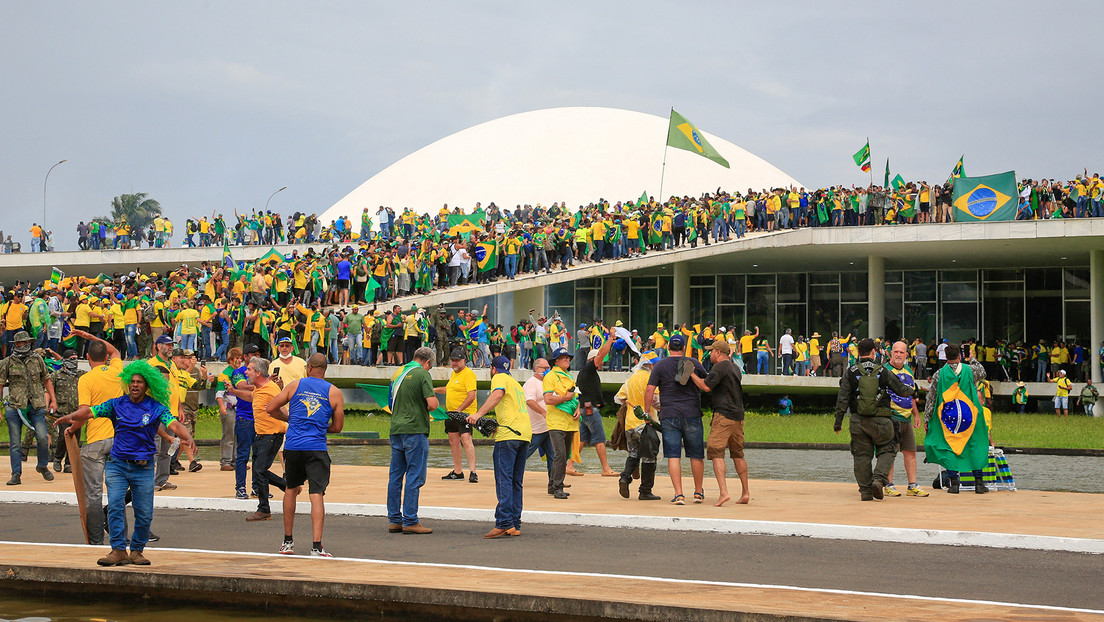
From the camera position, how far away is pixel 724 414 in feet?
35.8

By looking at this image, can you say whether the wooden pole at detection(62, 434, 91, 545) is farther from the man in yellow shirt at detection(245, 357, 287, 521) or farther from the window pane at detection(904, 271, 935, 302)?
the window pane at detection(904, 271, 935, 302)

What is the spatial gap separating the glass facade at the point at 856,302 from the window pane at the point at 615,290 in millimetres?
36

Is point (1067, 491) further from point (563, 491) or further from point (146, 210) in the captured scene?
point (146, 210)

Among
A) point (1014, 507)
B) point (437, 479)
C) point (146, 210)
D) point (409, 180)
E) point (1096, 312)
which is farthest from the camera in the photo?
point (146, 210)

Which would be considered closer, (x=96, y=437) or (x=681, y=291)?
(x=96, y=437)

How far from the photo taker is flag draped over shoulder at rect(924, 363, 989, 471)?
11.6 metres

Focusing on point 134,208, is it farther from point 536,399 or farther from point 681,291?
point 536,399

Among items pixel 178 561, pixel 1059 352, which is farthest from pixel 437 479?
pixel 1059 352

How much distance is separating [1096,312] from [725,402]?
26.2 meters

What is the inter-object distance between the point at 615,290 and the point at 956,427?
96.3ft

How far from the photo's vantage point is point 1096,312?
A: 33.1 m

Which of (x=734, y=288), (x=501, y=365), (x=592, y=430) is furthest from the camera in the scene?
(x=734, y=288)

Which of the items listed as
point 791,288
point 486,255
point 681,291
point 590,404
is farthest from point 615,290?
point 590,404

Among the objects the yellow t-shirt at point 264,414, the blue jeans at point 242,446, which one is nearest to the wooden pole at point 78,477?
the yellow t-shirt at point 264,414
